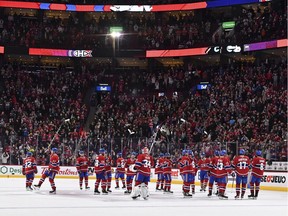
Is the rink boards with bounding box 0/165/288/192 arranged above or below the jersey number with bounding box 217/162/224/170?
below

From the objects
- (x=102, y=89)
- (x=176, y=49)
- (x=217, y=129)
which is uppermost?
(x=176, y=49)

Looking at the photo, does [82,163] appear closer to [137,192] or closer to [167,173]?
[167,173]

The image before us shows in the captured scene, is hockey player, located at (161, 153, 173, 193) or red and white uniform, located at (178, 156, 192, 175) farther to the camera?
hockey player, located at (161, 153, 173, 193)

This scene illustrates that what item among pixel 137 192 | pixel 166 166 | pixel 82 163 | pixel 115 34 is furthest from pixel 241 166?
pixel 115 34

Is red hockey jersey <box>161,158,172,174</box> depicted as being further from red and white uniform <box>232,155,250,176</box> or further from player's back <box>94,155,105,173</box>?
red and white uniform <box>232,155,250,176</box>

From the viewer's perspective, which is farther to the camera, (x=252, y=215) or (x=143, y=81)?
(x=143, y=81)

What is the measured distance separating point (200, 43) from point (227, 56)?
2698 mm

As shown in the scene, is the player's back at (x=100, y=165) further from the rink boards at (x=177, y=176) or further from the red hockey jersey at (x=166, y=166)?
the rink boards at (x=177, y=176)

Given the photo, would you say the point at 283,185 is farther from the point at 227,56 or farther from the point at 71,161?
the point at 227,56

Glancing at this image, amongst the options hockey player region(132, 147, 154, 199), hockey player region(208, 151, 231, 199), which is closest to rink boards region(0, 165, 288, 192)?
hockey player region(208, 151, 231, 199)

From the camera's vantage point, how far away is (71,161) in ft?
117

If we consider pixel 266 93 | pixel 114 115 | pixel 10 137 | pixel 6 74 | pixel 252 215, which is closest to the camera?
pixel 252 215

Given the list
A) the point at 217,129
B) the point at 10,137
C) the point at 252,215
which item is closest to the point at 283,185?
the point at 217,129

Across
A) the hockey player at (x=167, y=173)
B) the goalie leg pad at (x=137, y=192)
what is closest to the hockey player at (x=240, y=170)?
the hockey player at (x=167, y=173)
